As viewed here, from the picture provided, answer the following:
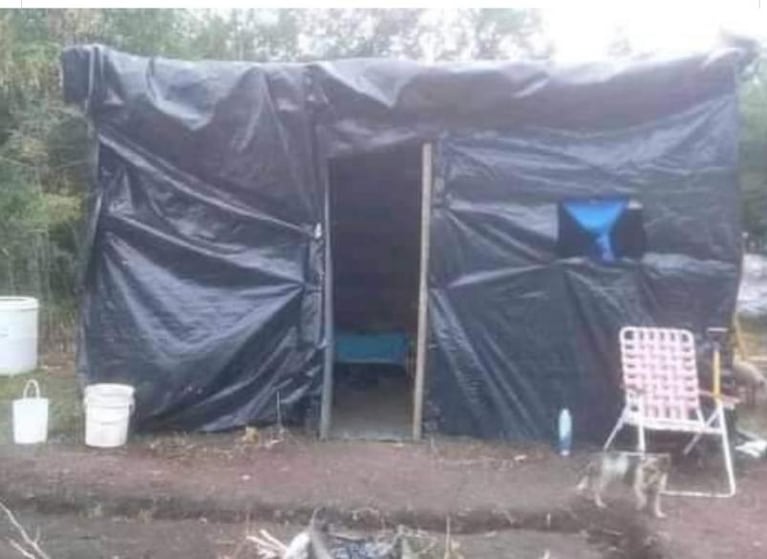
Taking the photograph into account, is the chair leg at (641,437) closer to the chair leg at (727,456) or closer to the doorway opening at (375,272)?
the chair leg at (727,456)

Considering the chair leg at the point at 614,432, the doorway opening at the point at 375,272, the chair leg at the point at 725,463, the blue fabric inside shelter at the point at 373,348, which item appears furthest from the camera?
the blue fabric inside shelter at the point at 373,348

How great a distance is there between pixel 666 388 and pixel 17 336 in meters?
4.88

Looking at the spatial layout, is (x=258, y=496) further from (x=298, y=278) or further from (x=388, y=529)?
(x=298, y=278)

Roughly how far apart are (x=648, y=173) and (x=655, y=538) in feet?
7.18

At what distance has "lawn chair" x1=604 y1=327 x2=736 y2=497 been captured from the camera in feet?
16.4

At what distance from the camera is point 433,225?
18.2 feet

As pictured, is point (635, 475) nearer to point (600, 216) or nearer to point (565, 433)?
point (565, 433)

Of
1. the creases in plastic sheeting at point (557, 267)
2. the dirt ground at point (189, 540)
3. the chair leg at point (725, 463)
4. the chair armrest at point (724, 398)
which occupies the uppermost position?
the creases in plastic sheeting at point (557, 267)

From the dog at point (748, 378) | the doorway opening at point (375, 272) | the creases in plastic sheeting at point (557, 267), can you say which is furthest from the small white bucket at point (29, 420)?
the dog at point (748, 378)

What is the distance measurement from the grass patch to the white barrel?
0.09 meters

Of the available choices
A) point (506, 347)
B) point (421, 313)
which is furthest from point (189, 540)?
point (506, 347)

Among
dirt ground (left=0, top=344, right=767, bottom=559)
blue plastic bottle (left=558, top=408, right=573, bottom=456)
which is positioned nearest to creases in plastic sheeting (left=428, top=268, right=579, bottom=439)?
blue plastic bottle (left=558, top=408, right=573, bottom=456)

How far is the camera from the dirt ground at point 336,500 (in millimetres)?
4094

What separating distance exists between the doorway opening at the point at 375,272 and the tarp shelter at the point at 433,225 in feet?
5.48
